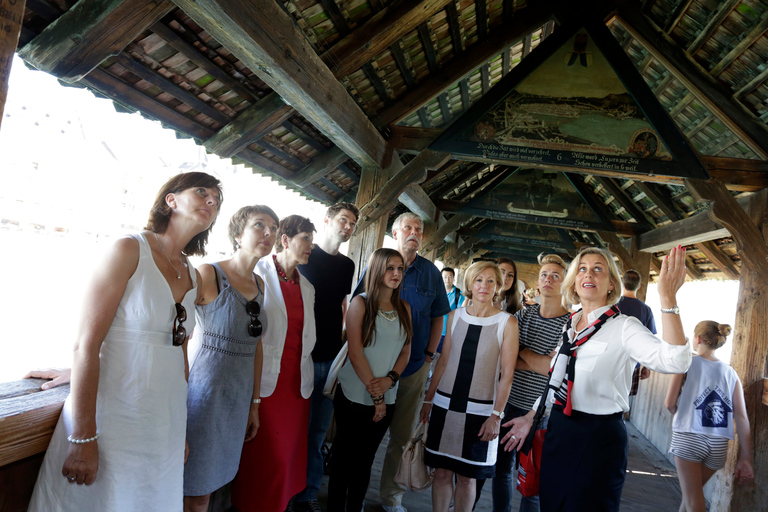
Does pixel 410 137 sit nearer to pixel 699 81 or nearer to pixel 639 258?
pixel 699 81

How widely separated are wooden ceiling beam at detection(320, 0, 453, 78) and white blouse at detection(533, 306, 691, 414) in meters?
2.84

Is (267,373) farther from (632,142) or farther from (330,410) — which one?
(632,142)

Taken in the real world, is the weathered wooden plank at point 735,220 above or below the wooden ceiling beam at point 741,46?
below

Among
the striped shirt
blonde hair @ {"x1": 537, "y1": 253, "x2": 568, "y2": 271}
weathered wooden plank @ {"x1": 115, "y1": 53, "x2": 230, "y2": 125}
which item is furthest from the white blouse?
weathered wooden plank @ {"x1": 115, "y1": 53, "x2": 230, "y2": 125}

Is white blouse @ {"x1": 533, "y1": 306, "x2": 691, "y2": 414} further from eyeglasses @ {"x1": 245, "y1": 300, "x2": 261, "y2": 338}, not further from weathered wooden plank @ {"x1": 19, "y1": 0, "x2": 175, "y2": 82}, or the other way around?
weathered wooden plank @ {"x1": 19, "y1": 0, "x2": 175, "y2": 82}

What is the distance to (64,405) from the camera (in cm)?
144

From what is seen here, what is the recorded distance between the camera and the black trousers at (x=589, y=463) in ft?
6.40

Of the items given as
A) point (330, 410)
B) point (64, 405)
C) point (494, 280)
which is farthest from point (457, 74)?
point (64, 405)

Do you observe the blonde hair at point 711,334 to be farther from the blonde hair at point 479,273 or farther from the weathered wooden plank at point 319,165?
the weathered wooden plank at point 319,165

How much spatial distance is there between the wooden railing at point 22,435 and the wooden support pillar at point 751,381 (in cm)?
554

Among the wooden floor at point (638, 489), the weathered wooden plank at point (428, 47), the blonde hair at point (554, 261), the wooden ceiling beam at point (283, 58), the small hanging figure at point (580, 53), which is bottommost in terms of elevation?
the wooden floor at point (638, 489)

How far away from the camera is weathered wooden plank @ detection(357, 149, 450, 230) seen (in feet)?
15.8

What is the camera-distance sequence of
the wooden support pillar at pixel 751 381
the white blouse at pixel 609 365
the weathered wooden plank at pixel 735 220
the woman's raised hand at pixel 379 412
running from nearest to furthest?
the white blouse at pixel 609 365
the woman's raised hand at pixel 379 412
the wooden support pillar at pixel 751 381
the weathered wooden plank at pixel 735 220

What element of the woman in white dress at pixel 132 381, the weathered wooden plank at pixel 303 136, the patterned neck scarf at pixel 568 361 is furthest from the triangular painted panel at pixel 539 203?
the woman in white dress at pixel 132 381
